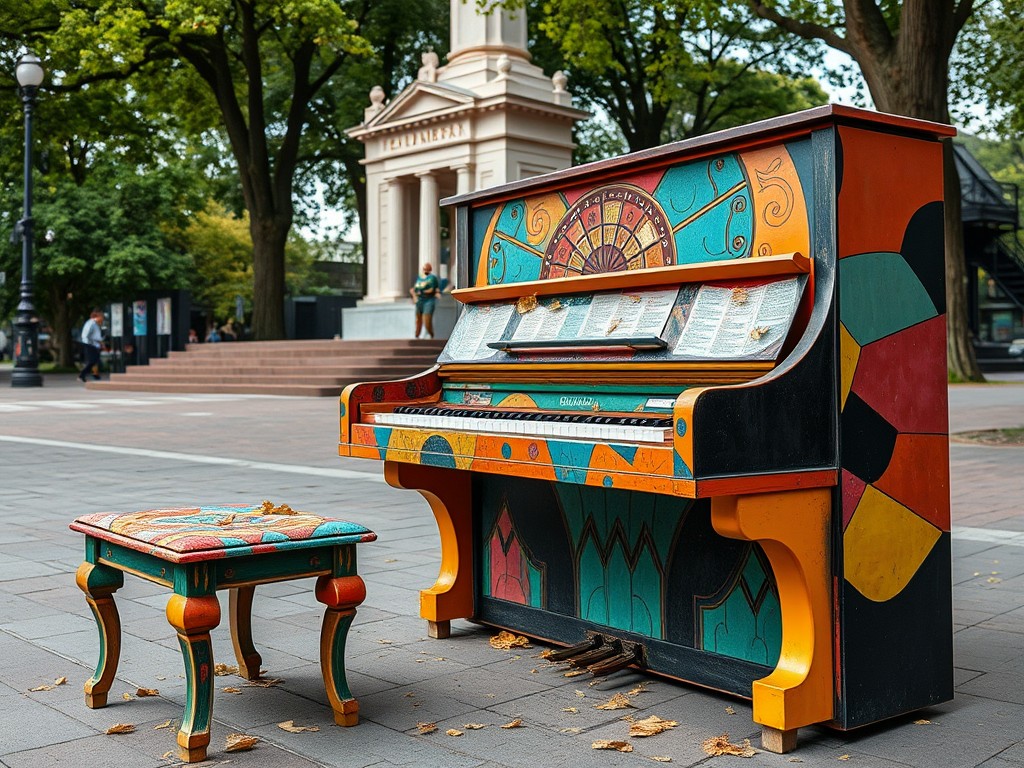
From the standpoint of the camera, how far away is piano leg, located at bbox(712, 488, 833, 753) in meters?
3.33

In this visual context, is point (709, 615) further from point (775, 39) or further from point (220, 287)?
point (220, 287)

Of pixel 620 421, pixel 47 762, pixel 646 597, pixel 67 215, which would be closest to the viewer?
pixel 47 762

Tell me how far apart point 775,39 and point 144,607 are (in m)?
31.1

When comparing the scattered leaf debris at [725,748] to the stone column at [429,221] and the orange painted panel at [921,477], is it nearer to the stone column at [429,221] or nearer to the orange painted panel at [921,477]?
the orange painted panel at [921,477]

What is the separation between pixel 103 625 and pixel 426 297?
21.5 metres

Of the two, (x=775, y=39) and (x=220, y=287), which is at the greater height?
(x=775, y=39)

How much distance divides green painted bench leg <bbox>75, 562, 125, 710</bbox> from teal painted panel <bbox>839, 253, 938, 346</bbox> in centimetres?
263

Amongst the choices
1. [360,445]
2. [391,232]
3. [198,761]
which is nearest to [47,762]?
[198,761]

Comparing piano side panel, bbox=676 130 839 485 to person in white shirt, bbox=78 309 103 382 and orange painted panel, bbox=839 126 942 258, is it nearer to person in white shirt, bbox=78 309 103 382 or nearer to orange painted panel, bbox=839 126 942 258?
orange painted panel, bbox=839 126 942 258

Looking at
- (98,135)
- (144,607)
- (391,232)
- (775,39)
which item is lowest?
(144,607)

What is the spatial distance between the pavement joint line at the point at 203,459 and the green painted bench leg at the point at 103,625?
19.8ft

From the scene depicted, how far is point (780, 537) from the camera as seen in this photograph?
11.0 feet

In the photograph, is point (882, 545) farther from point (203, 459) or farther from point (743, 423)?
point (203, 459)

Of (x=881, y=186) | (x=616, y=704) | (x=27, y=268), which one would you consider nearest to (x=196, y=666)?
(x=616, y=704)
